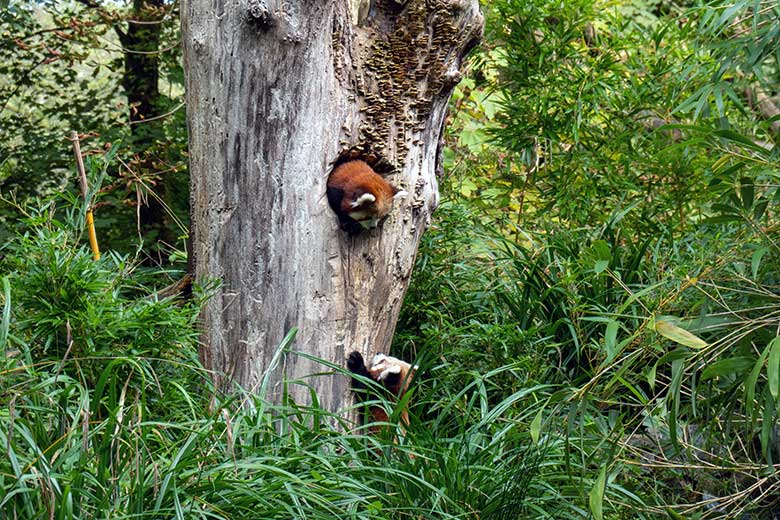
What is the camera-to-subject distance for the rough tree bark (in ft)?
10.8

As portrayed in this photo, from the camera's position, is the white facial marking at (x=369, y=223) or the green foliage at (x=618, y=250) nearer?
the green foliage at (x=618, y=250)

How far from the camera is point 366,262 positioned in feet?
11.8

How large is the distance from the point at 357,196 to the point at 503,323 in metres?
1.30

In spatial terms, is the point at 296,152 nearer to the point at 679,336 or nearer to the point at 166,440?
the point at 166,440

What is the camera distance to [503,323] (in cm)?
422

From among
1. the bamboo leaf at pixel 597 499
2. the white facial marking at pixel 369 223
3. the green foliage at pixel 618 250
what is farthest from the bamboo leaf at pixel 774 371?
the white facial marking at pixel 369 223

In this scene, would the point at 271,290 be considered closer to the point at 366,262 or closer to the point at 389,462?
the point at 366,262

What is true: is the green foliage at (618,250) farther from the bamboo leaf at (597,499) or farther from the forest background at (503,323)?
the bamboo leaf at (597,499)

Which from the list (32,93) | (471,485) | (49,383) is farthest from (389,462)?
(32,93)

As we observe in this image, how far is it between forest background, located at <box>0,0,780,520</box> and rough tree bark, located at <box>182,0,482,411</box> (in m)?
0.22

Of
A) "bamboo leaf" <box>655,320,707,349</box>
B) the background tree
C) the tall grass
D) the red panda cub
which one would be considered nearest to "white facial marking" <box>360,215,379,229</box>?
the red panda cub

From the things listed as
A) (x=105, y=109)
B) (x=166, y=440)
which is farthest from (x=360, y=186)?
(x=105, y=109)

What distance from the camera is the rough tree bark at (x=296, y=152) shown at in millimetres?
3285

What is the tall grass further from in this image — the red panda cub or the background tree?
the background tree
